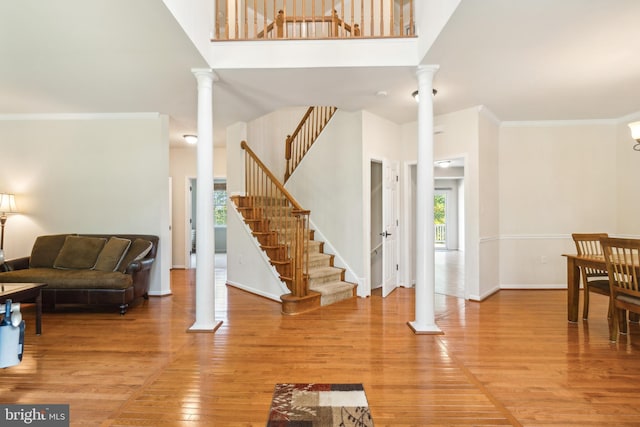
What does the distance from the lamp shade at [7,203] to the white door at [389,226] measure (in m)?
5.24

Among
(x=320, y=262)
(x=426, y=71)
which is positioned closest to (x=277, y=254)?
(x=320, y=262)

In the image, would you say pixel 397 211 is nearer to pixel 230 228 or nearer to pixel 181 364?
pixel 230 228

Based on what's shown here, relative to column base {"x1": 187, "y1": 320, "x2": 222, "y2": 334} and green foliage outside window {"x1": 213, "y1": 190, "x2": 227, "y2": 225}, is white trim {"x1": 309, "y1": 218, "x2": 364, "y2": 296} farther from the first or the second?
green foliage outside window {"x1": 213, "y1": 190, "x2": 227, "y2": 225}

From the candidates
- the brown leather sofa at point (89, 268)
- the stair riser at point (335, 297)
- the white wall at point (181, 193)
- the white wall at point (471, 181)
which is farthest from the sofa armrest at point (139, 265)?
the white wall at point (471, 181)

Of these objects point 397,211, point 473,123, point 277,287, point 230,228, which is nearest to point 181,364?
point 277,287

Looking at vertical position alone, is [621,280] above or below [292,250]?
below

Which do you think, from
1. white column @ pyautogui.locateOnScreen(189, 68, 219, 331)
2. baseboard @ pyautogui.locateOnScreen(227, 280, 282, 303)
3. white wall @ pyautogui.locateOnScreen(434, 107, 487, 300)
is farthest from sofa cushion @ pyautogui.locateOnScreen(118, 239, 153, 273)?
white wall @ pyautogui.locateOnScreen(434, 107, 487, 300)

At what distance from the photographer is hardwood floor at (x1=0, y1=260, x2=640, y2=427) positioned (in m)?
1.96

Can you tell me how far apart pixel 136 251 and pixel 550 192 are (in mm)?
6102

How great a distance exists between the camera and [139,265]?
4047 mm

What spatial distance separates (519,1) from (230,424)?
11.0 ft

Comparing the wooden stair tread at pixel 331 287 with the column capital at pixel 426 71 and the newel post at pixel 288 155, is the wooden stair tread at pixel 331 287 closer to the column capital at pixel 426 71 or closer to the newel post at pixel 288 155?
the newel post at pixel 288 155

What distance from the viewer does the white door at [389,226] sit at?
15.1ft

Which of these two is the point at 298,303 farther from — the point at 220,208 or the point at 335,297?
the point at 220,208
